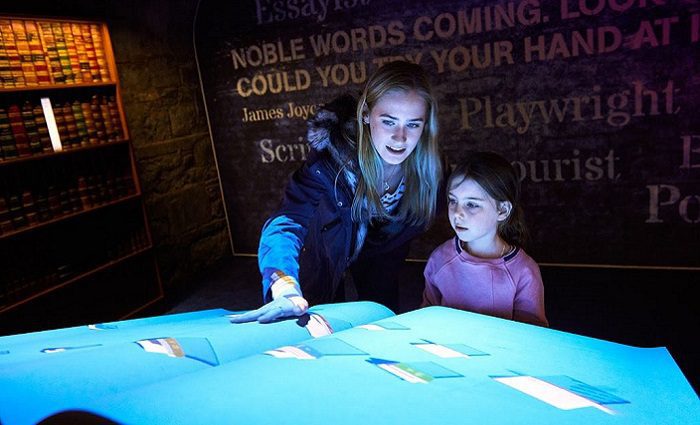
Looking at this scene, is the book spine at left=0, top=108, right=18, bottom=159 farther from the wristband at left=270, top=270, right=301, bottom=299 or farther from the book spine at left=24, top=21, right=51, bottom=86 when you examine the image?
the wristband at left=270, top=270, right=301, bottom=299

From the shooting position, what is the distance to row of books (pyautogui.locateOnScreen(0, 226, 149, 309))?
2.79m

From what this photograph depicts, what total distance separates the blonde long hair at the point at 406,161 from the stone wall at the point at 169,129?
248cm

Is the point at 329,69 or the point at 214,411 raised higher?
the point at 329,69

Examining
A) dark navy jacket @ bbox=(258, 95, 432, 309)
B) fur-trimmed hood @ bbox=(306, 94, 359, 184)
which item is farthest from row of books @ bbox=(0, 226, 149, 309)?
fur-trimmed hood @ bbox=(306, 94, 359, 184)

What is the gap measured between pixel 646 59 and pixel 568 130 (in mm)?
581

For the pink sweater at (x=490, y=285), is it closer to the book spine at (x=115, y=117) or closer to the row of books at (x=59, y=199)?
the row of books at (x=59, y=199)

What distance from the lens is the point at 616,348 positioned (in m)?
0.65

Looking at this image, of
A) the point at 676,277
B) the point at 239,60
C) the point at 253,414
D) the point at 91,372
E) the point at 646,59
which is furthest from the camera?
the point at 239,60

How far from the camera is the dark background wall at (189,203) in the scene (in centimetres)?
268

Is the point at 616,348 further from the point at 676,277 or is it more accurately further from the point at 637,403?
the point at 676,277

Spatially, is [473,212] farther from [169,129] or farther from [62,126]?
[169,129]

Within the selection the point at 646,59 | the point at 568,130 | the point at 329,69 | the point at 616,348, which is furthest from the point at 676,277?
the point at 616,348

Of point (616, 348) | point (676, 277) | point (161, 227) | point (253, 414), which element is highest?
point (253, 414)

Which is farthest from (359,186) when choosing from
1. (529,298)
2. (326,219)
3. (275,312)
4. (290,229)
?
(275,312)
